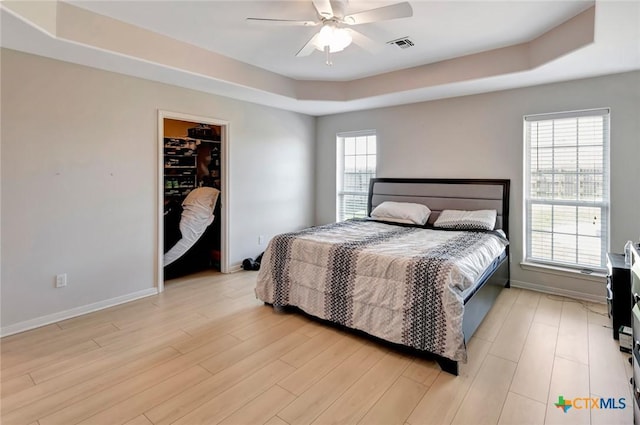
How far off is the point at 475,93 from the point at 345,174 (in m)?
2.36

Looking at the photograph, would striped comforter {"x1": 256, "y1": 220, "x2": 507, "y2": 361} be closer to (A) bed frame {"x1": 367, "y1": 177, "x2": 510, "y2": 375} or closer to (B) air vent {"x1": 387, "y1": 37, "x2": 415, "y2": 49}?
(A) bed frame {"x1": 367, "y1": 177, "x2": 510, "y2": 375}

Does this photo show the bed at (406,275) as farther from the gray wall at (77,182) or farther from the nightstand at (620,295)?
the gray wall at (77,182)

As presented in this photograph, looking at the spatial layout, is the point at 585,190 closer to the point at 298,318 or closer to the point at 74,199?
the point at 298,318

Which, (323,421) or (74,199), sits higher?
(74,199)

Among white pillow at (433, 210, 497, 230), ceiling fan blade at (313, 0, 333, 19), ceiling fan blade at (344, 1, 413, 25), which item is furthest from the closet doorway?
white pillow at (433, 210, 497, 230)

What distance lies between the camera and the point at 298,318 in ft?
10.6

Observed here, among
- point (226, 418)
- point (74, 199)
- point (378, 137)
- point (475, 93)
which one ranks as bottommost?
point (226, 418)

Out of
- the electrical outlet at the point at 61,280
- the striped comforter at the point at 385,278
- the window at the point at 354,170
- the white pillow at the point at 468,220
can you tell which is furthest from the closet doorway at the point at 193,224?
the white pillow at the point at 468,220

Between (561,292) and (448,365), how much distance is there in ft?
7.81

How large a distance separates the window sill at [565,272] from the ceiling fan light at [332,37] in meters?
3.33

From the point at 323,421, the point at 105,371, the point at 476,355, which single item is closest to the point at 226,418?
the point at 323,421

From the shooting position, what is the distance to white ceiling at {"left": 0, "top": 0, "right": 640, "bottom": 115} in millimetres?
2604

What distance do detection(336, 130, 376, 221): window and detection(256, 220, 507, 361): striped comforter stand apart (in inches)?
74.4

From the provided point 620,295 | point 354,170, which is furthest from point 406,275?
point 354,170
